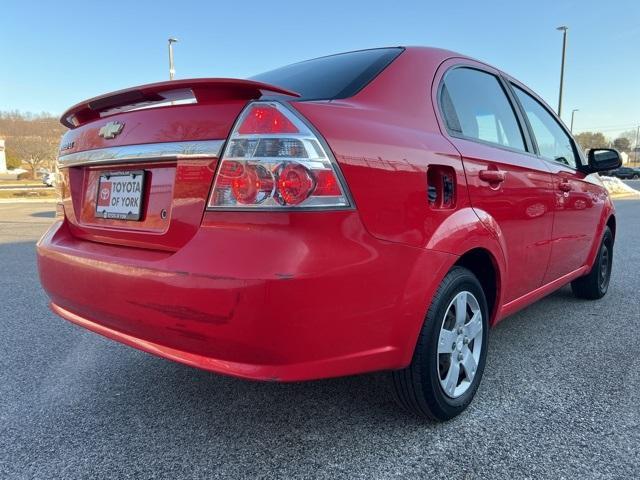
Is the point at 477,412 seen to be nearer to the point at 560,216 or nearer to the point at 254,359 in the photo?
the point at 254,359

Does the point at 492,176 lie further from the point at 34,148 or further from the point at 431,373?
the point at 34,148

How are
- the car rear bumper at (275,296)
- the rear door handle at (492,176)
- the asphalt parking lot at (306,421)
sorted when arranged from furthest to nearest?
the rear door handle at (492,176)
the asphalt parking lot at (306,421)
the car rear bumper at (275,296)

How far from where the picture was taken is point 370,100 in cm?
187

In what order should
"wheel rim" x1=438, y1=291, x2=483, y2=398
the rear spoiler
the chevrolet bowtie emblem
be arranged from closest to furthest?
the rear spoiler
the chevrolet bowtie emblem
"wheel rim" x1=438, y1=291, x2=483, y2=398

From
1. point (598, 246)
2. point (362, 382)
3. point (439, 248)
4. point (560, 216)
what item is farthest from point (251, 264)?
point (598, 246)

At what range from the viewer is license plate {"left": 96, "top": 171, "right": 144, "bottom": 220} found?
6.03 feet

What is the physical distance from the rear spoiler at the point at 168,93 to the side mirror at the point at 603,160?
9.13 ft

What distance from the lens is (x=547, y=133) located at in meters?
3.28

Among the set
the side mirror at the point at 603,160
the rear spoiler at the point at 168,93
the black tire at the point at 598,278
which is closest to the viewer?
the rear spoiler at the point at 168,93

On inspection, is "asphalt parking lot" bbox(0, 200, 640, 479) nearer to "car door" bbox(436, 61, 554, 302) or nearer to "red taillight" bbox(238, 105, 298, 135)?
"car door" bbox(436, 61, 554, 302)

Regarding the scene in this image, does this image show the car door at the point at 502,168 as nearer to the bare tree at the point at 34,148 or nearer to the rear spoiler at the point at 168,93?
the rear spoiler at the point at 168,93

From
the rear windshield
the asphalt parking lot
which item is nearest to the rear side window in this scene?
the rear windshield

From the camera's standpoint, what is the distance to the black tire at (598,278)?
13.0ft

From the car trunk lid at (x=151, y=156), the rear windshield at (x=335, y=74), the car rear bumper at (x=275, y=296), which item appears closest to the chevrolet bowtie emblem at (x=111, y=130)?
the car trunk lid at (x=151, y=156)
